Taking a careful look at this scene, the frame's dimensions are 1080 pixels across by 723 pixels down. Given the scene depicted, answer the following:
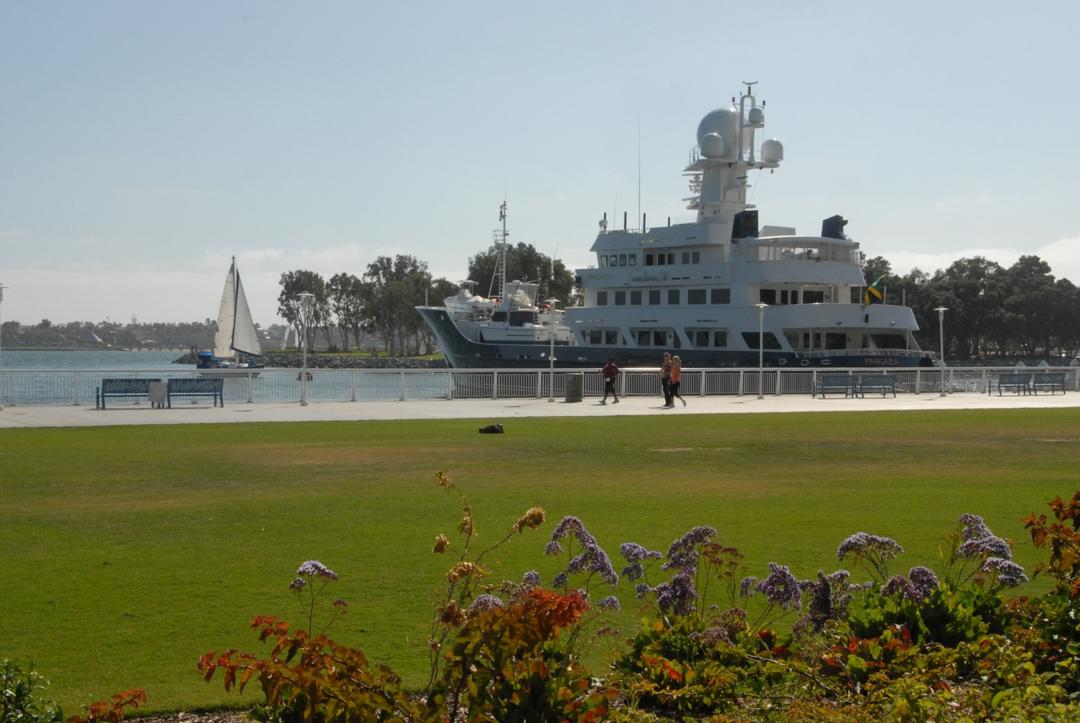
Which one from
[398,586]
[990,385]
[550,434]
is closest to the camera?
[398,586]

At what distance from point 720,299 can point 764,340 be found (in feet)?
10.3

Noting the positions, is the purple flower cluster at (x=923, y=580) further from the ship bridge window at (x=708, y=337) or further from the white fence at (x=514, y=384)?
the ship bridge window at (x=708, y=337)

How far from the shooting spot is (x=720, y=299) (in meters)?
53.8

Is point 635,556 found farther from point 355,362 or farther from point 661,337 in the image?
point 355,362

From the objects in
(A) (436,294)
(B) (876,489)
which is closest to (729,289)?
(B) (876,489)

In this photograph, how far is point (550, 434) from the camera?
2183cm

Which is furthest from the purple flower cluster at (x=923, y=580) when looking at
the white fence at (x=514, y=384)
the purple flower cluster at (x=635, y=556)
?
the white fence at (x=514, y=384)

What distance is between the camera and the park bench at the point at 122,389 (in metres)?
29.0

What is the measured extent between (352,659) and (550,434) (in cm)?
1744

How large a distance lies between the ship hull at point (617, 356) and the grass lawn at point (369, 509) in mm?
27312

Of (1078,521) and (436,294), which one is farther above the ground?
(436,294)

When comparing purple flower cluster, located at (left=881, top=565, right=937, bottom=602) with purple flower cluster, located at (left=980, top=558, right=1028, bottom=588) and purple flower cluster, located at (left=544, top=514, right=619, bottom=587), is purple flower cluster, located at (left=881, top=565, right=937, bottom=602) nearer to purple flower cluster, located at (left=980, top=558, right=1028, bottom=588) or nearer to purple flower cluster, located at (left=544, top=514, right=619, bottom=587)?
purple flower cluster, located at (left=980, top=558, right=1028, bottom=588)

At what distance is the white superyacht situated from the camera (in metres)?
51.5

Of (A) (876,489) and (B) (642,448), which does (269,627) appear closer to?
(A) (876,489)
